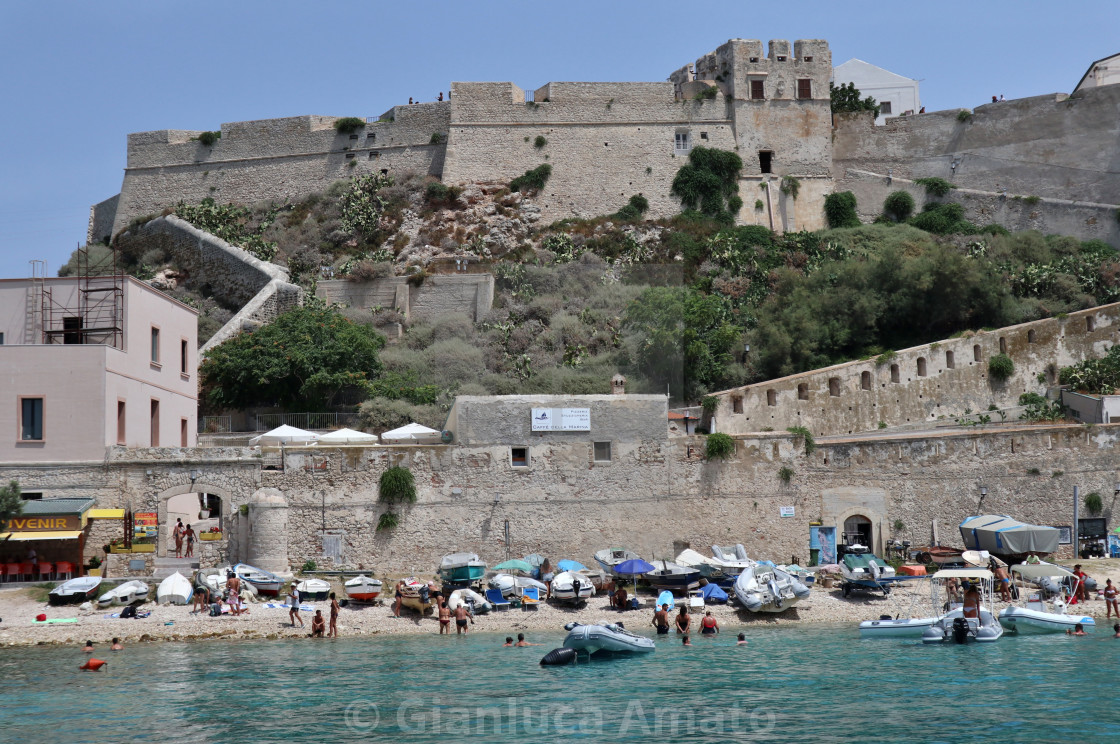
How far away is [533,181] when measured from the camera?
5644cm

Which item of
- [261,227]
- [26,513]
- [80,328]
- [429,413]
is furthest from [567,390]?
[261,227]

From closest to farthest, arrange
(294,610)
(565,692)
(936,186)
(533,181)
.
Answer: (565,692) → (294,610) → (936,186) → (533,181)

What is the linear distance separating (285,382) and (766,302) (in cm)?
1649

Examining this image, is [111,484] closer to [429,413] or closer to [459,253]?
[429,413]

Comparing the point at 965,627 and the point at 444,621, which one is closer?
the point at 965,627

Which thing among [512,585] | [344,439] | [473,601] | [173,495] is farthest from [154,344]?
[512,585]

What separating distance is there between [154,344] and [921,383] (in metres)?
22.0

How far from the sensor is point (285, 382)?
132ft

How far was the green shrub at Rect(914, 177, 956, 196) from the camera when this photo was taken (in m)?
54.2

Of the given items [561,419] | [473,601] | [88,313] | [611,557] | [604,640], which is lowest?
[604,640]

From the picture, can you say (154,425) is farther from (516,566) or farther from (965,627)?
(965,627)

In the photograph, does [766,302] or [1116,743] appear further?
[766,302]

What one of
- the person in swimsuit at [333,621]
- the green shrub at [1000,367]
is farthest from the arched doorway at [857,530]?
the person in swimsuit at [333,621]

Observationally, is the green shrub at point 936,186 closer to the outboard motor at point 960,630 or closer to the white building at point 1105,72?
the white building at point 1105,72
